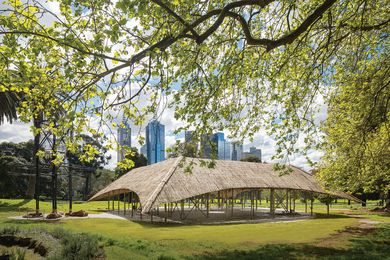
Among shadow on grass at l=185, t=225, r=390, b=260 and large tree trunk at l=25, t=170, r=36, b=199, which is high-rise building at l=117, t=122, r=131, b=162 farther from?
large tree trunk at l=25, t=170, r=36, b=199

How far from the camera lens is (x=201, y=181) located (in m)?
27.5

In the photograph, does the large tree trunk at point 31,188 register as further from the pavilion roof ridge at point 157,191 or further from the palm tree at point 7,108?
the pavilion roof ridge at point 157,191

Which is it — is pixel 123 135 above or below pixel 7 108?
below

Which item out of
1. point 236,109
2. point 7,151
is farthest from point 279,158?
point 7,151

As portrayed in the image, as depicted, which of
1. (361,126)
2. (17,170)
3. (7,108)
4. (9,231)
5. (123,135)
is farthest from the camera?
(17,170)

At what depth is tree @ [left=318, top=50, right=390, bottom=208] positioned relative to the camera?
12.4 metres

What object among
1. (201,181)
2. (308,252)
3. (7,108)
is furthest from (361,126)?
(7,108)

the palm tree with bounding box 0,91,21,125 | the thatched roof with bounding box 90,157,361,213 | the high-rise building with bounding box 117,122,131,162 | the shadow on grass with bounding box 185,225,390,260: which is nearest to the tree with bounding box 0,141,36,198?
the palm tree with bounding box 0,91,21,125

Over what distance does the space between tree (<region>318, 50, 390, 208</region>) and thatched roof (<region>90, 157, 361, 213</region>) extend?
408cm

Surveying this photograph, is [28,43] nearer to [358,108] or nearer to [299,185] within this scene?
[358,108]

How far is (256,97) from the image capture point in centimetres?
1205

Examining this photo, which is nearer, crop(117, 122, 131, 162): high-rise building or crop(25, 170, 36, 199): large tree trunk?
crop(117, 122, 131, 162): high-rise building

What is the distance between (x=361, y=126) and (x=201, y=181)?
624 inches

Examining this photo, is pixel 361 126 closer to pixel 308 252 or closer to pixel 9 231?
pixel 308 252
